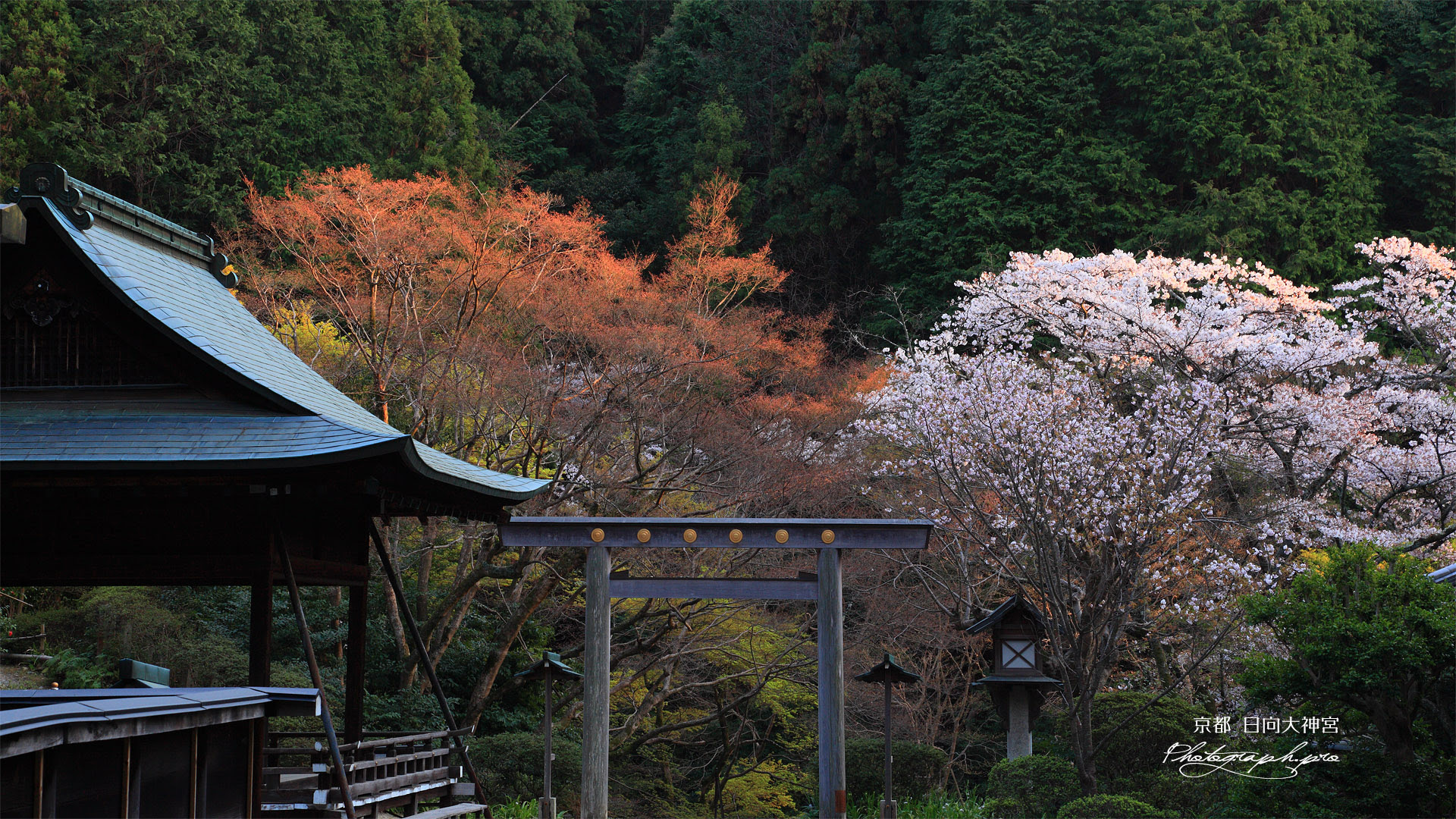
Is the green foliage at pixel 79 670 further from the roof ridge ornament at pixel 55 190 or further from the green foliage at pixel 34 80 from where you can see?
the green foliage at pixel 34 80

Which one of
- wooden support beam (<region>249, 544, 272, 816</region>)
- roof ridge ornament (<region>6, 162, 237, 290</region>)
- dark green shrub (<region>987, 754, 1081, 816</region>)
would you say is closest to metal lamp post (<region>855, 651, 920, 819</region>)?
dark green shrub (<region>987, 754, 1081, 816</region>)

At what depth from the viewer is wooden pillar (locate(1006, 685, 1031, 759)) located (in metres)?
10.6

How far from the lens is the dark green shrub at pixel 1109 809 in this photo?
905cm

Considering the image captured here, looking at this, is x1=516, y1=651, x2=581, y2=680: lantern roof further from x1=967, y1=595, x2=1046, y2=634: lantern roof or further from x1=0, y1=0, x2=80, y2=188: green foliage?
x1=0, y1=0, x2=80, y2=188: green foliage

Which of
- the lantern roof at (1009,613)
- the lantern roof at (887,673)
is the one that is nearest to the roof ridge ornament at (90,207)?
the lantern roof at (887,673)

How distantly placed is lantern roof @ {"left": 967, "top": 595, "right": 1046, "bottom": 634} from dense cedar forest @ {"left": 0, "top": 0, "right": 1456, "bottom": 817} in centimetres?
46

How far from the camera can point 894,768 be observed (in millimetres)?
13609

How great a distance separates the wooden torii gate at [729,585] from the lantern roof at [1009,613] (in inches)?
92.5

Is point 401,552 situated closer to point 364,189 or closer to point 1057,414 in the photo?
point 364,189

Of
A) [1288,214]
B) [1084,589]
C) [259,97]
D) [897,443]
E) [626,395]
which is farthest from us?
[259,97]

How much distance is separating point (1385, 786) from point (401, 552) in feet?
41.7

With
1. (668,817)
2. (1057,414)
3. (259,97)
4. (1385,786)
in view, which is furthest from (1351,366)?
(259,97)

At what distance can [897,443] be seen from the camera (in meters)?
18.4

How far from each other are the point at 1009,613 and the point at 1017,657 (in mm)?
429
